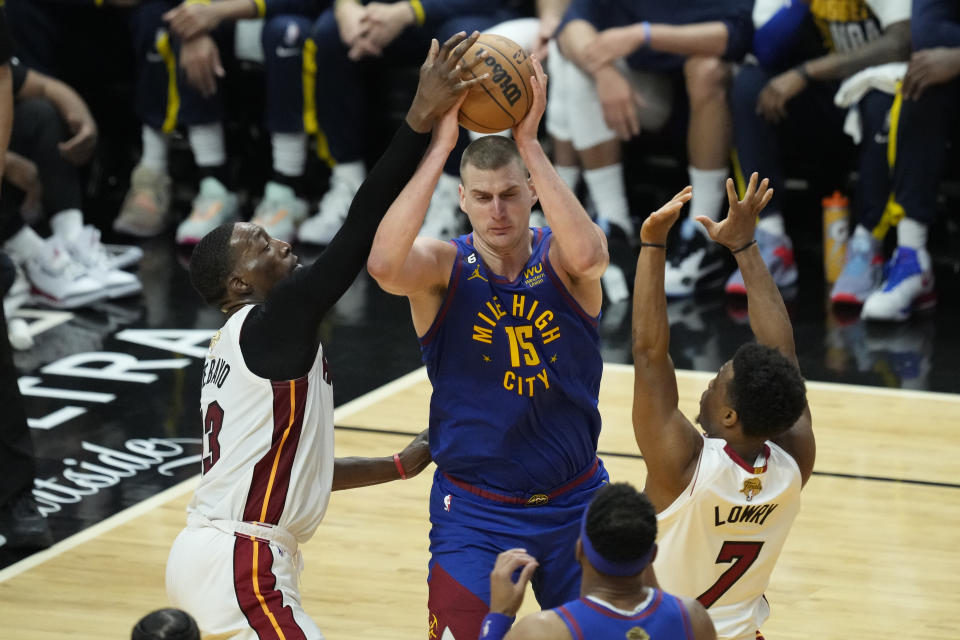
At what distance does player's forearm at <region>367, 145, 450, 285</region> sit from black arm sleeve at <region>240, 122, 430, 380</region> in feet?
0.07

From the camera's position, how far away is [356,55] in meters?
9.31

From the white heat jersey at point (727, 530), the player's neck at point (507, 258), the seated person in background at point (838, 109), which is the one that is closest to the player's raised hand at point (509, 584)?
the white heat jersey at point (727, 530)

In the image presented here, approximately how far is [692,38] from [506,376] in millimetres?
5062

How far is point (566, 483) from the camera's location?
3916mm

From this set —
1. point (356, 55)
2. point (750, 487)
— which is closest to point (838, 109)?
point (356, 55)

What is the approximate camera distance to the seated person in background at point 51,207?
28.1 feet

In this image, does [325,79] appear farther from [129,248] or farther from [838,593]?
[838,593]

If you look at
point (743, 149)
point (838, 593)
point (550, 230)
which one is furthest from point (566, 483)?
point (743, 149)

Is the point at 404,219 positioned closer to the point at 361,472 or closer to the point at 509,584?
the point at 361,472

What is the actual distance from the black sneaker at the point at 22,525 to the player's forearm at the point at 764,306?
9.34ft

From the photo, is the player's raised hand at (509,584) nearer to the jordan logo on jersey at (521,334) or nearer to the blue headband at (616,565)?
the blue headband at (616,565)

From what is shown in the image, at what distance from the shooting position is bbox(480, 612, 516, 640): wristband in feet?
10.1

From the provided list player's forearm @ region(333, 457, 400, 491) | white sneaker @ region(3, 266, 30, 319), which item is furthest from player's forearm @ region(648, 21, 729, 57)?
player's forearm @ region(333, 457, 400, 491)

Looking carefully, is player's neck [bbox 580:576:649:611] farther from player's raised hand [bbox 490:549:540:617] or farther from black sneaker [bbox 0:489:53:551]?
black sneaker [bbox 0:489:53:551]
